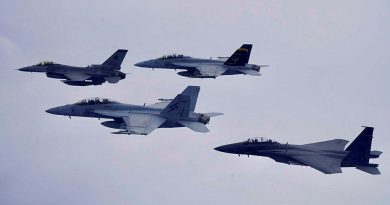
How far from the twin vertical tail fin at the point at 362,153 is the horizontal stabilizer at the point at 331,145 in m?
1.42

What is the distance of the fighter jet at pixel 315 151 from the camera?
91.2 metres

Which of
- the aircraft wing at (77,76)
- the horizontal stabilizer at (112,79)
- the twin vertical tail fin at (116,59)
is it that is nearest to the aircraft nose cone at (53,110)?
the aircraft wing at (77,76)

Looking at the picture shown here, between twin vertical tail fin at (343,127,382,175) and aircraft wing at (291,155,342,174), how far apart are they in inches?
59.6

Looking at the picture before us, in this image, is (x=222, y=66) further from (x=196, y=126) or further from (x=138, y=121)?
(x=138, y=121)

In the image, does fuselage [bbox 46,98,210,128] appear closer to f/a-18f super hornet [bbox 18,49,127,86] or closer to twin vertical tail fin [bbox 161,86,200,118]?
twin vertical tail fin [bbox 161,86,200,118]

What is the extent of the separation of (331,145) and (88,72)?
108 ft

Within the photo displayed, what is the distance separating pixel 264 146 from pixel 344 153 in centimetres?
871

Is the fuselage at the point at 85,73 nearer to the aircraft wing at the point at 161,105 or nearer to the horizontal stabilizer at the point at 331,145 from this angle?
the aircraft wing at the point at 161,105

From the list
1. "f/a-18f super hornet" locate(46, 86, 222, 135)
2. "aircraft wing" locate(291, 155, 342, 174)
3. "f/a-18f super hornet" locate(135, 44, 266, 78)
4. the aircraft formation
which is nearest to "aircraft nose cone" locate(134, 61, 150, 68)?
"f/a-18f super hornet" locate(135, 44, 266, 78)

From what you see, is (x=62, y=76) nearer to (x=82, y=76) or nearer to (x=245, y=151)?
(x=82, y=76)

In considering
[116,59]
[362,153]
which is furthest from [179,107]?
[362,153]

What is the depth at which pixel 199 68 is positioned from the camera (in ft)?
372

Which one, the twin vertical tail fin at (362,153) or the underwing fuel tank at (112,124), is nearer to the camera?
the twin vertical tail fin at (362,153)

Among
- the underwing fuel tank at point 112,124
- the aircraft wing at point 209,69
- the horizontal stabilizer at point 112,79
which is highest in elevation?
the aircraft wing at point 209,69
